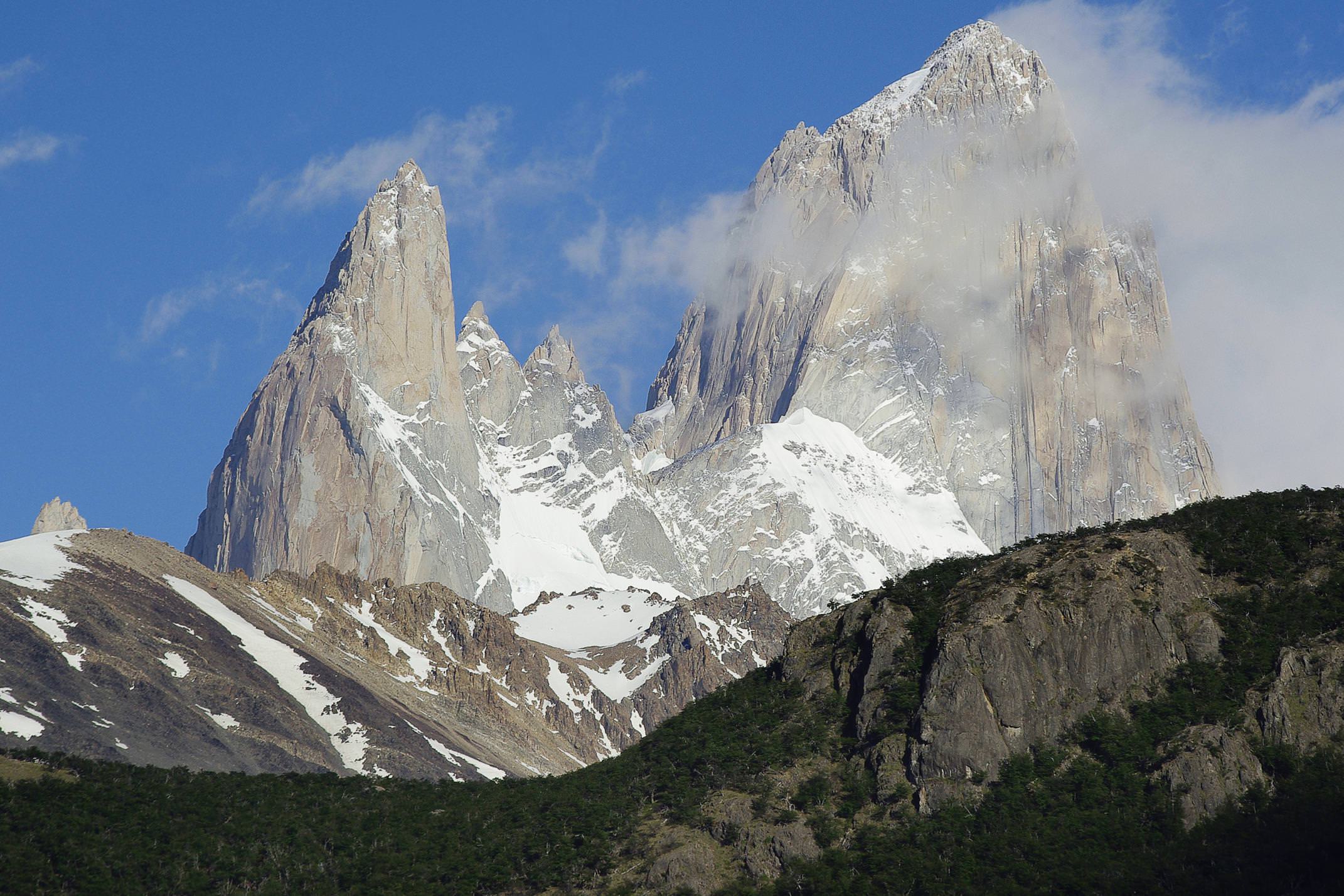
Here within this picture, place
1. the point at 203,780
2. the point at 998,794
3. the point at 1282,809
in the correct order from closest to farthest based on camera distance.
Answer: the point at 1282,809, the point at 998,794, the point at 203,780

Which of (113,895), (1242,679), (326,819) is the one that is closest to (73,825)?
(113,895)

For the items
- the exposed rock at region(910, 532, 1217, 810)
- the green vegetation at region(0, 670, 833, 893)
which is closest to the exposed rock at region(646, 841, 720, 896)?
the green vegetation at region(0, 670, 833, 893)

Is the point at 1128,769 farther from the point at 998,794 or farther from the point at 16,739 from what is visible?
the point at 16,739

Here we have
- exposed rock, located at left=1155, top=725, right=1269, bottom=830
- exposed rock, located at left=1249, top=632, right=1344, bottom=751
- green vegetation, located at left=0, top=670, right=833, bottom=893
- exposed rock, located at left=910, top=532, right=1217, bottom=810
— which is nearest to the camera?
exposed rock, located at left=1155, top=725, right=1269, bottom=830

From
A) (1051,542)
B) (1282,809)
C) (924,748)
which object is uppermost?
(1051,542)

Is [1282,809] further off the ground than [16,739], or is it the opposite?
[16,739]

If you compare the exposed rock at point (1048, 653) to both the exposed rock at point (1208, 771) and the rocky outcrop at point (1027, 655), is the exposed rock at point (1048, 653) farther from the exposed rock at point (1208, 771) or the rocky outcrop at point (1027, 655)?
the exposed rock at point (1208, 771)

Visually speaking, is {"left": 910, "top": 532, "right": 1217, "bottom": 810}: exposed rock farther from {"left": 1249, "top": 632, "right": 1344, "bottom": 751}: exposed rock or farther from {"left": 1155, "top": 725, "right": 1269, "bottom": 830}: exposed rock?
{"left": 1155, "top": 725, "right": 1269, "bottom": 830}: exposed rock
